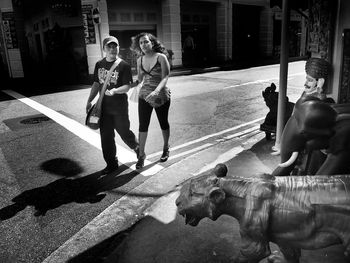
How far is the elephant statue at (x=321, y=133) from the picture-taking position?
2.52m

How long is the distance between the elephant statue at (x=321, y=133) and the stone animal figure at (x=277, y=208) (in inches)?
15.9

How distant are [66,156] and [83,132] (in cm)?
155

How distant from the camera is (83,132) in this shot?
780 centimetres

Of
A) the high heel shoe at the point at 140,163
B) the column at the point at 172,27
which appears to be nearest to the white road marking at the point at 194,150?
the high heel shoe at the point at 140,163

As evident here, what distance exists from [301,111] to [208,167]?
2.72 metres

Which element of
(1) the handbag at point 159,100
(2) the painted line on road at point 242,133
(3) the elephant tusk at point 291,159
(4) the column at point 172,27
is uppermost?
(4) the column at point 172,27

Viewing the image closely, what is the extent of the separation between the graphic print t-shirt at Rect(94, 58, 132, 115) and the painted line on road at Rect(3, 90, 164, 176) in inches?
40.2

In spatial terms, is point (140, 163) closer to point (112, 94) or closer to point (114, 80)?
point (112, 94)

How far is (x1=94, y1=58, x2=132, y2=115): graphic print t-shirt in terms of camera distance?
4.98 meters

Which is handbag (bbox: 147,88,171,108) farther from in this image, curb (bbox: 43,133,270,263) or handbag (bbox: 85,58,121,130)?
curb (bbox: 43,133,270,263)

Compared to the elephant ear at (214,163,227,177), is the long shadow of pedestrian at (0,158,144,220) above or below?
below

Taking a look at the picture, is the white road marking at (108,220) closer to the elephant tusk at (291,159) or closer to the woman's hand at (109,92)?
the woman's hand at (109,92)

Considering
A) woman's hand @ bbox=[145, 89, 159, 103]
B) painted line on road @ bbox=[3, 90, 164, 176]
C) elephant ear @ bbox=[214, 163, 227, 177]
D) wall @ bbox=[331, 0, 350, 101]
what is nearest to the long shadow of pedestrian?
painted line on road @ bbox=[3, 90, 164, 176]

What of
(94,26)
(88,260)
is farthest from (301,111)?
(94,26)
